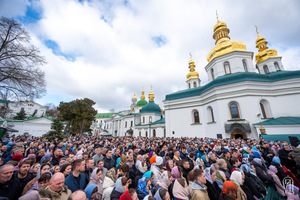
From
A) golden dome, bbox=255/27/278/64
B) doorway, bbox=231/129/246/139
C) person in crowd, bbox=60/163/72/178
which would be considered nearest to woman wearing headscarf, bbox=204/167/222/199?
person in crowd, bbox=60/163/72/178

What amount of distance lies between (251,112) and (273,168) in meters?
14.8

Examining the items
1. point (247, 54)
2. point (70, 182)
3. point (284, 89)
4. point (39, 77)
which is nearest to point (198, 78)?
point (247, 54)

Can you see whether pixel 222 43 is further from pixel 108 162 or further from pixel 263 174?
pixel 108 162

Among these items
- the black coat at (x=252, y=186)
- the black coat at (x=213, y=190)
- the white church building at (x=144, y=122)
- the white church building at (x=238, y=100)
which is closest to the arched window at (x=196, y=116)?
the white church building at (x=238, y=100)

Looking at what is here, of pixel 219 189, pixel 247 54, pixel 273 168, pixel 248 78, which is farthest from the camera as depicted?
pixel 247 54

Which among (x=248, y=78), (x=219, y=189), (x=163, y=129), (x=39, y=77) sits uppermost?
(x=248, y=78)

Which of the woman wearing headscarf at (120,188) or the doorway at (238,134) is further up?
the doorway at (238,134)

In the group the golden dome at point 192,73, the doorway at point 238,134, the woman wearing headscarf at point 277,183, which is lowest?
the woman wearing headscarf at point 277,183

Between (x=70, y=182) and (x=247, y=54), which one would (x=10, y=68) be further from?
(x=247, y=54)

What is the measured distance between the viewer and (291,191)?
3.34 metres

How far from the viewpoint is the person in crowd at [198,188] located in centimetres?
242

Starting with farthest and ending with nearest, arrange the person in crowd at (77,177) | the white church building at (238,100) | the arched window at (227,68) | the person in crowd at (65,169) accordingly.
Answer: the arched window at (227,68)
the white church building at (238,100)
the person in crowd at (65,169)
the person in crowd at (77,177)

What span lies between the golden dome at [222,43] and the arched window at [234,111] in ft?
31.3

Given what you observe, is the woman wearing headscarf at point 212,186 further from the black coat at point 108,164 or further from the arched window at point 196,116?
the arched window at point 196,116
